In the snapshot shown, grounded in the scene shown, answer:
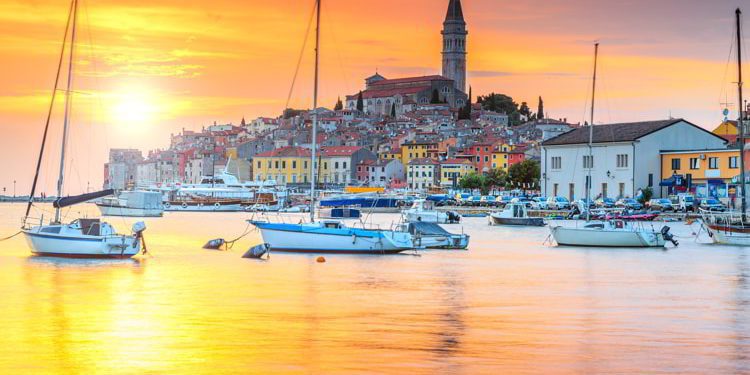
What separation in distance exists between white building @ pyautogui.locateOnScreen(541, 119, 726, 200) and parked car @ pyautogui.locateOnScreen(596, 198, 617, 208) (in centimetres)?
139

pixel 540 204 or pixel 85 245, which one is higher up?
pixel 540 204

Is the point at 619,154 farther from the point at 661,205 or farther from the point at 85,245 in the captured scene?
the point at 85,245

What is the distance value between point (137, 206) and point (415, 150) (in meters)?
63.9

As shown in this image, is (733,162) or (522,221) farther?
(733,162)

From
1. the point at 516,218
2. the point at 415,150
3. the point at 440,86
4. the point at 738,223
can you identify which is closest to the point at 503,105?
the point at 440,86

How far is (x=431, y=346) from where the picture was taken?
54.1ft

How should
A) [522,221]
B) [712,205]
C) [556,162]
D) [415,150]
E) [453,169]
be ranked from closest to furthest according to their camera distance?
[712,205], [522,221], [556,162], [453,169], [415,150]

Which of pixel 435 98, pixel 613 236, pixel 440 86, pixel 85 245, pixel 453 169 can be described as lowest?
pixel 85 245

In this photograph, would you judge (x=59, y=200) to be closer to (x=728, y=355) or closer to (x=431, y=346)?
(x=431, y=346)

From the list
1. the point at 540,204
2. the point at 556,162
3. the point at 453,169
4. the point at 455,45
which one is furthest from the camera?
the point at 455,45

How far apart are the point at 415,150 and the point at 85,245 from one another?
11787 cm

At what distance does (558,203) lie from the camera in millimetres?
72375

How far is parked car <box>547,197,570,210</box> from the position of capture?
71812 mm

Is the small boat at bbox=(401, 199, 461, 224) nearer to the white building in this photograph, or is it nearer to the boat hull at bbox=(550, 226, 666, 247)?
the white building
